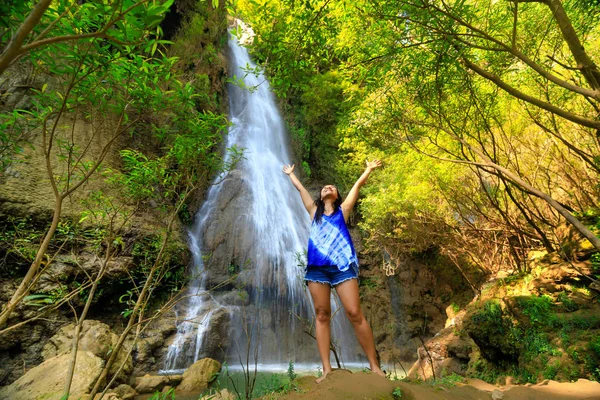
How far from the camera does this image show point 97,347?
21.1 ft

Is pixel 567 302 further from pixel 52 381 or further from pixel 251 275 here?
pixel 251 275

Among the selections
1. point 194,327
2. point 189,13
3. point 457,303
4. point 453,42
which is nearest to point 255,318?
point 194,327

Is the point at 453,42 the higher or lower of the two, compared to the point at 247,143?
lower

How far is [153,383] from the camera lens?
624 cm

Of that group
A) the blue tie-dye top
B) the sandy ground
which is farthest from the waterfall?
the sandy ground

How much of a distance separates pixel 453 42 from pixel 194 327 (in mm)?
8928

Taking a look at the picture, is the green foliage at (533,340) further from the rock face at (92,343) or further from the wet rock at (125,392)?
the rock face at (92,343)

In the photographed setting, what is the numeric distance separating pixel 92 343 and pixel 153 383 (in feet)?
5.04

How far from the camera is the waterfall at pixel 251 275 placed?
9.09m

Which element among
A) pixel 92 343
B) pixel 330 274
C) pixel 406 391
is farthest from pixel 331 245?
pixel 92 343

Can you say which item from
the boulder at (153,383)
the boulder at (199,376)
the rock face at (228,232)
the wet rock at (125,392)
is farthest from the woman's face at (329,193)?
the rock face at (228,232)

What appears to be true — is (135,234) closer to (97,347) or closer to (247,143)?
(97,347)

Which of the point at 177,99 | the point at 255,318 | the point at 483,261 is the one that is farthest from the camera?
the point at 255,318

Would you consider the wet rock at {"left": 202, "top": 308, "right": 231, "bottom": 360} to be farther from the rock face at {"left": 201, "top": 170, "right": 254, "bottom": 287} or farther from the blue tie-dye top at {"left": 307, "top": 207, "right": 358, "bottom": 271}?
the blue tie-dye top at {"left": 307, "top": 207, "right": 358, "bottom": 271}
